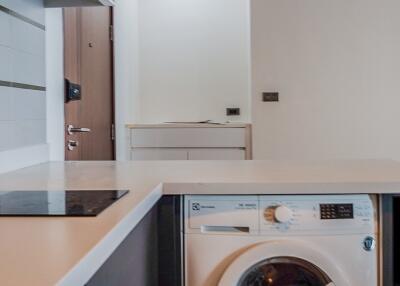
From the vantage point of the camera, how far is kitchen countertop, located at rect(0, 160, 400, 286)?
2.31 ft

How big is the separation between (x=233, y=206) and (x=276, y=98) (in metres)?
2.57

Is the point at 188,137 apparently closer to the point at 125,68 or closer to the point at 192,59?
the point at 125,68

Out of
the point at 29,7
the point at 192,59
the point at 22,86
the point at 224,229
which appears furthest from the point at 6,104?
the point at 192,59

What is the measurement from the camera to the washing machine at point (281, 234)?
1532mm

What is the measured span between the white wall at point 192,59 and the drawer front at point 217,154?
0.63m

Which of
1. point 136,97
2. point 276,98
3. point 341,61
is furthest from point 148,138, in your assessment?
point 341,61

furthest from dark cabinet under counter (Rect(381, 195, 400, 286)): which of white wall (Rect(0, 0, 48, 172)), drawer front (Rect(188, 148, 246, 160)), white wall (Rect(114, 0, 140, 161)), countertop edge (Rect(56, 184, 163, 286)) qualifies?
white wall (Rect(114, 0, 140, 161))

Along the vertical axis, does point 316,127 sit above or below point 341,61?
below

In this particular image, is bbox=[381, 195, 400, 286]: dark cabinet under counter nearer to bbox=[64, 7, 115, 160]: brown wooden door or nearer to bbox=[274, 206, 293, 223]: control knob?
bbox=[274, 206, 293, 223]: control knob

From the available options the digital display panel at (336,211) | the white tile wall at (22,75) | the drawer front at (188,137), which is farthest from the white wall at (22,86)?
the drawer front at (188,137)

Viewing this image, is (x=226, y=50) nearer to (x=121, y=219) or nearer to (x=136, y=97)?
(x=136, y=97)

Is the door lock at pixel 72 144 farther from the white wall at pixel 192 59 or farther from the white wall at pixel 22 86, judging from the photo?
the white wall at pixel 192 59

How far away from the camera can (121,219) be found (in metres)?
0.98

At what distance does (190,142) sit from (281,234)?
251 cm
